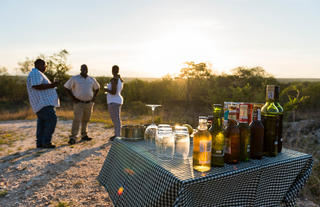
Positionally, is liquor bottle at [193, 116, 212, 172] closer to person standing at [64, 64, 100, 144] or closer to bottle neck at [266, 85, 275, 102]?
bottle neck at [266, 85, 275, 102]

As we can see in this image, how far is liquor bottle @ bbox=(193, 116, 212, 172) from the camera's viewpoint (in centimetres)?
149

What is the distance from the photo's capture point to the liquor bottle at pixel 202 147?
1.49 meters

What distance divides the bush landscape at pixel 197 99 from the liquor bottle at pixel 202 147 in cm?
219

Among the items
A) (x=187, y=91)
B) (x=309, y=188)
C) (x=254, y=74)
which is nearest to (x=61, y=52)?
(x=187, y=91)

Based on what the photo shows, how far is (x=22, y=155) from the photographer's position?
473cm

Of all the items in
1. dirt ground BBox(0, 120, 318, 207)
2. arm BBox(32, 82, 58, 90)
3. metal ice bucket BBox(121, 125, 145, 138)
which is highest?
arm BBox(32, 82, 58, 90)

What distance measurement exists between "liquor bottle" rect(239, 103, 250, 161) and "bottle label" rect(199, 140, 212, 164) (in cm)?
36

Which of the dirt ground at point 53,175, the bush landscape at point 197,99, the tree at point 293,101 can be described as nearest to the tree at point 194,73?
the bush landscape at point 197,99

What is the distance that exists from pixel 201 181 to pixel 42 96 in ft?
13.7

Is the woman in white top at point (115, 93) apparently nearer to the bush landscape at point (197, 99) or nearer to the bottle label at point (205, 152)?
the bush landscape at point (197, 99)

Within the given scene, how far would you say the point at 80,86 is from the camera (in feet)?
17.1

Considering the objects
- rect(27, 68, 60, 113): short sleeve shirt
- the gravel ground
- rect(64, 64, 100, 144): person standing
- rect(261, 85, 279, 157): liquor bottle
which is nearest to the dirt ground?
the gravel ground

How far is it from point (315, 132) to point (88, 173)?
916 centimetres

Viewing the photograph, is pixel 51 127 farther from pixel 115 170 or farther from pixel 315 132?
pixel 315 132
